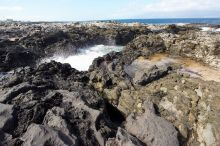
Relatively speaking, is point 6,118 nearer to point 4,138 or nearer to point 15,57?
point 4,138

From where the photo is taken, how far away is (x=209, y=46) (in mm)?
18500

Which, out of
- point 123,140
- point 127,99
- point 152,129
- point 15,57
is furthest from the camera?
point 15,57

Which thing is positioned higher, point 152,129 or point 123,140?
point 123,140

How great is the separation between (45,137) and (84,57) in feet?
74.9

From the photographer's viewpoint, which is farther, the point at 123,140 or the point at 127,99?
the point at 127,99

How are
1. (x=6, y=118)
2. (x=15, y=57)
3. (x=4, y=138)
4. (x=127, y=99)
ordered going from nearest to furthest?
(x=4, y=138) < (x=6, y=118) < (x=127, y=99) < (x=15, y=57)

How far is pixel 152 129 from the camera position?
484 inches

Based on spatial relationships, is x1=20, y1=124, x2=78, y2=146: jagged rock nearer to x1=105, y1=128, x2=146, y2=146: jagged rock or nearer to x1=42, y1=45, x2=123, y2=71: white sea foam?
x1=105, y1=128, x2=146, y2=146: jagged rock

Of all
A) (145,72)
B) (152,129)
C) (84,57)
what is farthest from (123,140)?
(84,57)

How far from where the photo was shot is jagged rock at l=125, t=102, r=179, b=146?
1194 cm

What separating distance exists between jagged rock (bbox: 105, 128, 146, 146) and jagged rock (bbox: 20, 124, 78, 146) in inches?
44.8

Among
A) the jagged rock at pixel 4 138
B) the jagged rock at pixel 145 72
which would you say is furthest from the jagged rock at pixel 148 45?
the jagged rock at pixel 4 138

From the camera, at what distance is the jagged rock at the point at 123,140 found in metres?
11.2

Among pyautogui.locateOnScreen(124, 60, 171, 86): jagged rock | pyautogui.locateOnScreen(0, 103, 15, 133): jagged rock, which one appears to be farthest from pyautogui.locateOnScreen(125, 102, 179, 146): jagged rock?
pyautogui.locateOnScreen(0, 103, 15, 133): jagged rock
